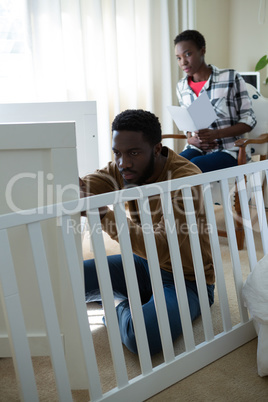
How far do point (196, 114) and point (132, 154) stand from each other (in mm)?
979

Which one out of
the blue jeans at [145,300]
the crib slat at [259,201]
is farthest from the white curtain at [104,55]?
the crib slat at [259,201]

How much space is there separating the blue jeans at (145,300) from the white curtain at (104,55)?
1.49m

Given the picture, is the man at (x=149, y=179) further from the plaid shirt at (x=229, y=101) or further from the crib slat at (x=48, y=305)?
the plaid shirt at (x=229, y=101)

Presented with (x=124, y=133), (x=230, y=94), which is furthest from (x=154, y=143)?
(x=230, y=94)

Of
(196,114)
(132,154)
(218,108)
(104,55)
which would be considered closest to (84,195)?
(132,154)

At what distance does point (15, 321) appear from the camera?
2.79 feet

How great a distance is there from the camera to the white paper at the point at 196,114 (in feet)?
7.02

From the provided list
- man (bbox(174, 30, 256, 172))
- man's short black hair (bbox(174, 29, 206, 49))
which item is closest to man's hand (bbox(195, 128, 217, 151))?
man (bbox(174, 30, 256, 172))

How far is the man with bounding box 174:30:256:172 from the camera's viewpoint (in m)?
2.35

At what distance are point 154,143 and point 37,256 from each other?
66 centimetres

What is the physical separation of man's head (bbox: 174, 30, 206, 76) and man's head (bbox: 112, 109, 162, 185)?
46.8 inches

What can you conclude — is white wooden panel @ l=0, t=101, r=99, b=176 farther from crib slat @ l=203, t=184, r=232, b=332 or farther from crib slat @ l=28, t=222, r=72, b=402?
crib slat @ l=28, t=222, r=72, b=402

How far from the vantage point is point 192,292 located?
1422mm

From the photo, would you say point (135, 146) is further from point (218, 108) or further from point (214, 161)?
point (218, 108)
